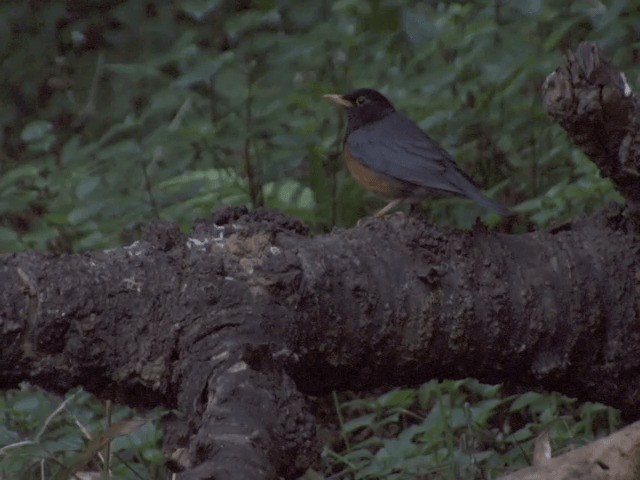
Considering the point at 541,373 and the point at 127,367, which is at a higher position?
the point at 127,367

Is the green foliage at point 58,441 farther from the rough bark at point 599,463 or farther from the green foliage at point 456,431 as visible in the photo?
the rough bark at point 599,463

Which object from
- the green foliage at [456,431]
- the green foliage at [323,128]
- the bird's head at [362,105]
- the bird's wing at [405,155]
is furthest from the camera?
the bird's head at [362,105]

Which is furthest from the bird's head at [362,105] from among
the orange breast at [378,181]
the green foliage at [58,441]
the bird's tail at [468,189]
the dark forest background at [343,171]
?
the green foliage at [58,441]

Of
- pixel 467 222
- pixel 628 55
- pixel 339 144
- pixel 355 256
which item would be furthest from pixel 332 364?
pixel 628 55

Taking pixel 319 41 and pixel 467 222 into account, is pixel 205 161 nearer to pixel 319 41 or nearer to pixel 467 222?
pixel 319 41

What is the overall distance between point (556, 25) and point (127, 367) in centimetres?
400

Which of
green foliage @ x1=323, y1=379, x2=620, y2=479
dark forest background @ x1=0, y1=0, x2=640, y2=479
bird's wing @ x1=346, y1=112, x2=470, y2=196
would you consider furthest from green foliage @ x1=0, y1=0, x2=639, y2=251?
green foliage @ x1=323, y1=379, x2=620, y2=479

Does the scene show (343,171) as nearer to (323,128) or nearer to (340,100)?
(323,128)

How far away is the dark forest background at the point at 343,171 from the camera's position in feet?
14.1

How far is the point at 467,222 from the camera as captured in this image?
570 cm

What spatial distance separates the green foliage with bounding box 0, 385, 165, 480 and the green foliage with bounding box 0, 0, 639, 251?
30.8 inches

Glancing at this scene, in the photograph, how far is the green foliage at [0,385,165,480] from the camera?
386 centimetres

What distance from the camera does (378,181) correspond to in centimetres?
505

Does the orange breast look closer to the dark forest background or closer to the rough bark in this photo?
the dark forest background
